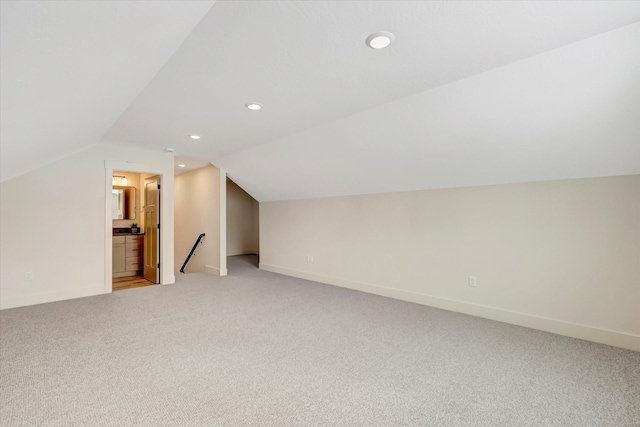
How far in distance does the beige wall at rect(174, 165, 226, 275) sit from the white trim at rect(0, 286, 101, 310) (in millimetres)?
2051

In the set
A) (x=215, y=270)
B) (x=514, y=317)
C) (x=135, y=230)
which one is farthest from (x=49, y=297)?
(x=514, y=317)

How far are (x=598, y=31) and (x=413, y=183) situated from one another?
241cm

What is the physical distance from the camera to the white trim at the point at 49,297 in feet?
13.4

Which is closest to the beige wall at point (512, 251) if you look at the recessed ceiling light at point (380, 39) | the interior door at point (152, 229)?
the recessed ceiling light at point (380, 39)

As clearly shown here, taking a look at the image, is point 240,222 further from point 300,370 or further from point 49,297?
point 300,370

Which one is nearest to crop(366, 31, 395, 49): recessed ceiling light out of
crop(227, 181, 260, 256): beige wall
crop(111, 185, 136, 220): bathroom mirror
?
crop(111, 185, 136, 220): bathroom mirror

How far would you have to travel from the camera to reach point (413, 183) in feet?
13.6

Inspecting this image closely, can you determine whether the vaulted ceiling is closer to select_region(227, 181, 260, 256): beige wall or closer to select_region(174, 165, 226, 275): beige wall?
select_region(174, 165, 226, 275): beige wall

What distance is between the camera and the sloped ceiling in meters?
1.21

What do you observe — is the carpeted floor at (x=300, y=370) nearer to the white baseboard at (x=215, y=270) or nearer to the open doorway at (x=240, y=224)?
the white baseboard at (x=215, y=270)

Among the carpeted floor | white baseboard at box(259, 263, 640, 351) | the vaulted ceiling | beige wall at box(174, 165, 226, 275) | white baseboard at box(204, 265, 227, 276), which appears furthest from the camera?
beige wall at box(174, 165, 226, 275)

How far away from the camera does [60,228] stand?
4426 mm

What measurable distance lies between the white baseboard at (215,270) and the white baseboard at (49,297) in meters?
1.89

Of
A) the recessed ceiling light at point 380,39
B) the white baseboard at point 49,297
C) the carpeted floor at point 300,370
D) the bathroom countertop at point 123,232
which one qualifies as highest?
the recessed ceiling light at point 380,39
